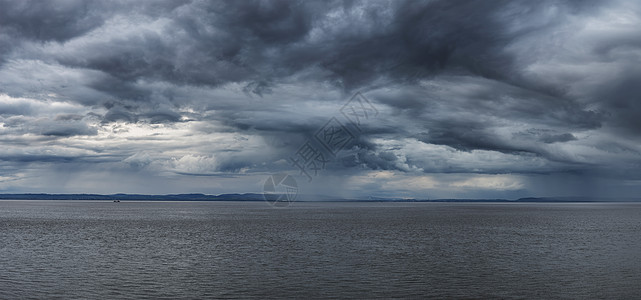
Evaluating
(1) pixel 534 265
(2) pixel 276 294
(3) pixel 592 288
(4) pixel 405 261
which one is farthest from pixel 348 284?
(1) pixel 534 265

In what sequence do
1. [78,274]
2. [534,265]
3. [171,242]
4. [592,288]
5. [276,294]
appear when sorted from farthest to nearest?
[171,242] → [534,265] → [78,274] → [592,288] → [276,294]

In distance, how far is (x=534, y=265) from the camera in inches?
2053

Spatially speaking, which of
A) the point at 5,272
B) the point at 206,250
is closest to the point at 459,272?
the point at 206,250

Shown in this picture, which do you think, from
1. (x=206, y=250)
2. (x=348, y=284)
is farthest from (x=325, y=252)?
(x=348, y=284)

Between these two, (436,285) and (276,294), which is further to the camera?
(436,285)

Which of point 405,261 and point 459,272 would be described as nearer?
point 459,272

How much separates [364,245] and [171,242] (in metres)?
31.6

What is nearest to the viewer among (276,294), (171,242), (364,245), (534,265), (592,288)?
(276,294)

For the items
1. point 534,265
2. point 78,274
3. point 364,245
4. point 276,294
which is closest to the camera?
point 276,294

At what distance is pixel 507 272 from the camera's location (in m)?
47.6

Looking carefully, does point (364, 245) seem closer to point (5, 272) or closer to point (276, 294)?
point (276, 294)

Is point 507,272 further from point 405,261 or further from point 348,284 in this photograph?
point 348,284

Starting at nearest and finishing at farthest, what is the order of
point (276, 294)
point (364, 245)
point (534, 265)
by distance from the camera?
point (276, 294) → point (534, 265) → point (364, 245)

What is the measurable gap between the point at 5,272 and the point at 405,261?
41.4 m
